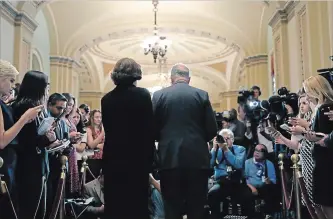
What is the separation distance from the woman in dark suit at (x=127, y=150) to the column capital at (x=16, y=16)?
7801 millimetres

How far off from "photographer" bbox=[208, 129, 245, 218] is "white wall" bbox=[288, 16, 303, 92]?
4005mm

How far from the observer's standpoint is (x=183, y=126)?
11.8 ft

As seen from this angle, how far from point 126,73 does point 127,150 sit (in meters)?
0.62

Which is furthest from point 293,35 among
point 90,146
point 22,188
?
point 22,188

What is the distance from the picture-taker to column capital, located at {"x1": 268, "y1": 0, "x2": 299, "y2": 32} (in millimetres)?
10316

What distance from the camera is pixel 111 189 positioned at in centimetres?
329

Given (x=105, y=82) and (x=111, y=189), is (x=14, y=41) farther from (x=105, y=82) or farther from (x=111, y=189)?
(x=105, y=82)

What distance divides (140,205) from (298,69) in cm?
742

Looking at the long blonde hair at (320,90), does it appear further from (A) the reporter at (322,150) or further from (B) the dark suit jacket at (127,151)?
(B) the dark suit jacket at (127,151)

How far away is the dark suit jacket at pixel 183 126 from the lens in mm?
3541

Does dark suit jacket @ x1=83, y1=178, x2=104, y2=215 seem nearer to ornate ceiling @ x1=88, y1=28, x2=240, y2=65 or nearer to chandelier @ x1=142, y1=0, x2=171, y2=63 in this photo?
chandelier @ x1=142, y1=0, x2=171, y2=63

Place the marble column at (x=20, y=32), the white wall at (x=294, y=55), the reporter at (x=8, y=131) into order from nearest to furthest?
1. the reporter at (x=8, y=131)
2. the white wall at (x=294, y=55)
3. the marble column at (x=20, y=32)

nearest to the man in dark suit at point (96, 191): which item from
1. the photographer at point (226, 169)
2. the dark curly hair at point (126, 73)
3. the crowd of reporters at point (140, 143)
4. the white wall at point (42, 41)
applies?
the crowd of reporters at point (140, 143)

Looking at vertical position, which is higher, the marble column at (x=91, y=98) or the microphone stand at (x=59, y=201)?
the marble column at (x=91, y=98)
